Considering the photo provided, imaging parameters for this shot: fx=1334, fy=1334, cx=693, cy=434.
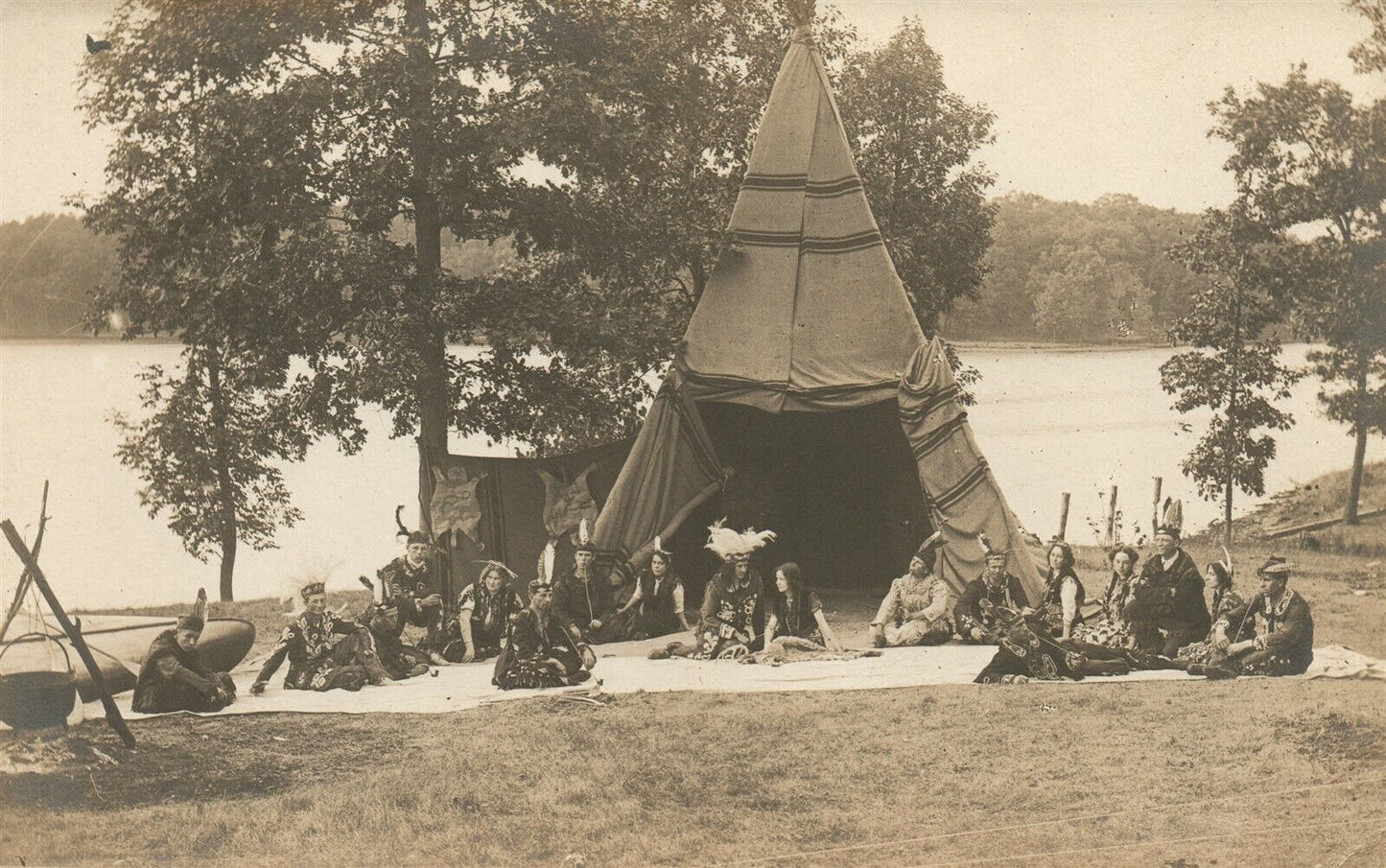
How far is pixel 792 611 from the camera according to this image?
301 inches

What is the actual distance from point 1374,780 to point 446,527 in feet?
17.2

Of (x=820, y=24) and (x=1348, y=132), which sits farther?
(x=820, y=24)

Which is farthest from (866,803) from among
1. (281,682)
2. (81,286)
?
(81,286)

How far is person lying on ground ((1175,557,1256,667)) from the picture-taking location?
702cm

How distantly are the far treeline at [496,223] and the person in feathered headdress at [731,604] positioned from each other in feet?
5.53

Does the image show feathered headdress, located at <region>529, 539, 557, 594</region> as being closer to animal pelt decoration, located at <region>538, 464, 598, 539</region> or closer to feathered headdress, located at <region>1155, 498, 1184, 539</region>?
animal pelt decoration, located at <region>538, 464, 598, 539</region>

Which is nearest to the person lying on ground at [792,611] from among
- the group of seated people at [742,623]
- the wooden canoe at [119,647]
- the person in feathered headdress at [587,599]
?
the group of seated people at [742,623]

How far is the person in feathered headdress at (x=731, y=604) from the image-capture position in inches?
294

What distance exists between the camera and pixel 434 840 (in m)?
5.93

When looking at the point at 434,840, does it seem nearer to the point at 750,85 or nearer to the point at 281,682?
the point at 281,682

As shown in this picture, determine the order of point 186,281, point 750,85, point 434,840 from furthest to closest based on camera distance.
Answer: point 750,85 < point 186,281 < point 434,840

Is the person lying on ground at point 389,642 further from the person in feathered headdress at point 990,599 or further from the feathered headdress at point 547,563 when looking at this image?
the person in feathered headdress at point 990,599

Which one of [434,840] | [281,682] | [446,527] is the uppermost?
[446,527]

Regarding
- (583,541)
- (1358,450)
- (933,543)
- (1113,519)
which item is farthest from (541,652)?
(1358,450)
